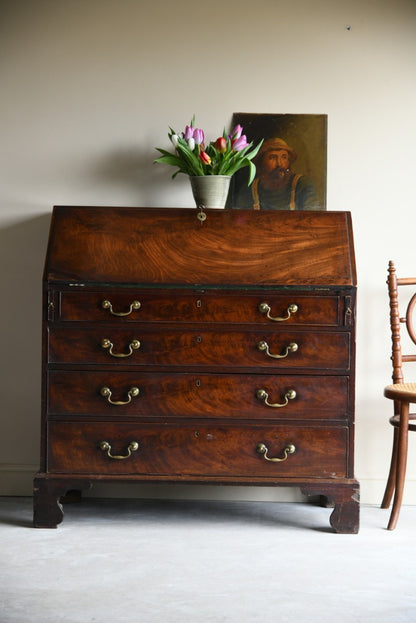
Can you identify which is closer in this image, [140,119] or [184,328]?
[184,328]

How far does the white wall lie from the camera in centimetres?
356

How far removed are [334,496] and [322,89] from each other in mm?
1877

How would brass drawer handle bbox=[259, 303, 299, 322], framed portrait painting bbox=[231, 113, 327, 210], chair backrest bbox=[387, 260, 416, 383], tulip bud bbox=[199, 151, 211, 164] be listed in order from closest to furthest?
brass drawer handle bbox=[259, 303, 299, 322], tulip bud bbox=[199, 151, 211, 164], chair backrest bbox=[387, 260, 416, 383], framed portrait painting bbox=[231, 113, 327, 210]

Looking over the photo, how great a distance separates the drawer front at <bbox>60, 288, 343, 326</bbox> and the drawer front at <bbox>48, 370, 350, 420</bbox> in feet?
0.76

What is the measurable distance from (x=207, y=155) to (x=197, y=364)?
3.03 feet

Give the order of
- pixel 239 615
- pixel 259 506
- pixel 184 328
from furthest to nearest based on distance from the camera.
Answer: pixel 259 506
pixel 184 328
pixel 239 615

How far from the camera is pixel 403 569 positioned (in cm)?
266

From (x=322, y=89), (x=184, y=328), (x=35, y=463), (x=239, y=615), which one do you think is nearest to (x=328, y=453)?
(x=184, y=328)

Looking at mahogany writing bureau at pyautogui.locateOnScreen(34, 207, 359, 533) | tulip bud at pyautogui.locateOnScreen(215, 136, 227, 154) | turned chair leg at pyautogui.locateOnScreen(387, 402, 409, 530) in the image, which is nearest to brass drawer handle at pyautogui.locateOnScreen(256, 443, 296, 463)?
mahogany writing bureau at pyautogui.locateOnScreen(34, 207, 359, 533)

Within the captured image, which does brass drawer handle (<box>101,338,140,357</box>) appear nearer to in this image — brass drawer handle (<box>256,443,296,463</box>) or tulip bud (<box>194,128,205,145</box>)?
brass drawer handle (<box>256,443,296,463</box>)

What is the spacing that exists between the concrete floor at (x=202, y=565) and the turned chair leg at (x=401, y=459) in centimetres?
7

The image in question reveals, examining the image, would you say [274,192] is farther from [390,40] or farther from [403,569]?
[403,569]

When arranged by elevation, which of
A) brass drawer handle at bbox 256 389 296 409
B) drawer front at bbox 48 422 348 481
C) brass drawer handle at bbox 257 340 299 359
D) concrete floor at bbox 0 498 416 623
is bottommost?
concrete floor at bbox 0 498 416 623

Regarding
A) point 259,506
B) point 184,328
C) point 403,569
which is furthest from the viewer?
point 259,506
